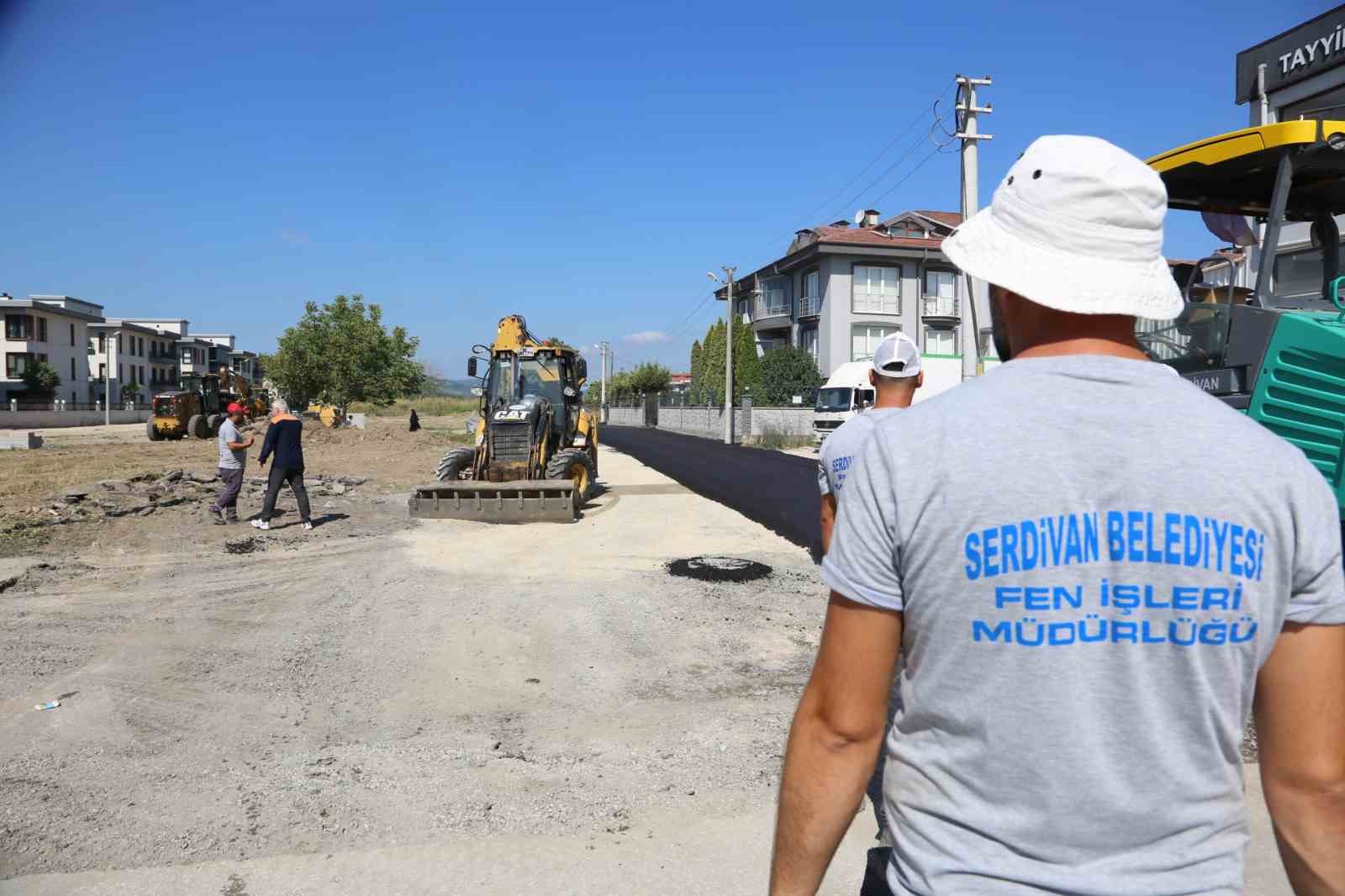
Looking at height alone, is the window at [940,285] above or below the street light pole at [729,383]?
above

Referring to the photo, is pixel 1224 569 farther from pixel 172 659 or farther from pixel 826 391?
pixel 826 391

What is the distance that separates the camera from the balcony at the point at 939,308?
48.6 meters

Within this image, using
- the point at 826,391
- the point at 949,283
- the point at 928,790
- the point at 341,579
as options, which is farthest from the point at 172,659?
the point at 949,283

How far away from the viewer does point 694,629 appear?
7.79 metres

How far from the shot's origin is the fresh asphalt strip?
553 inches

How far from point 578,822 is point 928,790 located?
10.0 ft

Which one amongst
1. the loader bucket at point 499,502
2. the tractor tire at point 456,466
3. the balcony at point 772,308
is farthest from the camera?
the balcony at point 772,308

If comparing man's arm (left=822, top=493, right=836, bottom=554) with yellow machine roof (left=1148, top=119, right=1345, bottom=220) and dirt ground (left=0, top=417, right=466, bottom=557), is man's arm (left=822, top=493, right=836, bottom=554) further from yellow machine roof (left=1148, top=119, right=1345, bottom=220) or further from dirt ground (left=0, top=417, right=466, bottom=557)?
dirt ground (left=0, top=417, right=466, bottom=557)

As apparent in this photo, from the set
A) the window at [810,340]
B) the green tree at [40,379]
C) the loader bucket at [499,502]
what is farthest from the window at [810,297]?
the green tree at [40,379]

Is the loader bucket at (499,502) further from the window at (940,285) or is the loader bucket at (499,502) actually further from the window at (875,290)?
the window at (940,285)

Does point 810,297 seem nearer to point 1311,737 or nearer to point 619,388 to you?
point 619,388

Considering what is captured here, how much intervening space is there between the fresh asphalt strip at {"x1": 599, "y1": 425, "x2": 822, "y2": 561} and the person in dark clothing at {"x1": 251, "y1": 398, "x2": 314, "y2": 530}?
6.65 m

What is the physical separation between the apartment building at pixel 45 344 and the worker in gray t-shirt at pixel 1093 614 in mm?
74424

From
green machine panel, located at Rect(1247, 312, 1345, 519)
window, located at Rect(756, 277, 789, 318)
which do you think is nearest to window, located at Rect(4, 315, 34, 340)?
window, located at Rect(756, 277, 789, 318)
